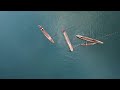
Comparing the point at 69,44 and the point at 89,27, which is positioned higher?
the point at 89,27
